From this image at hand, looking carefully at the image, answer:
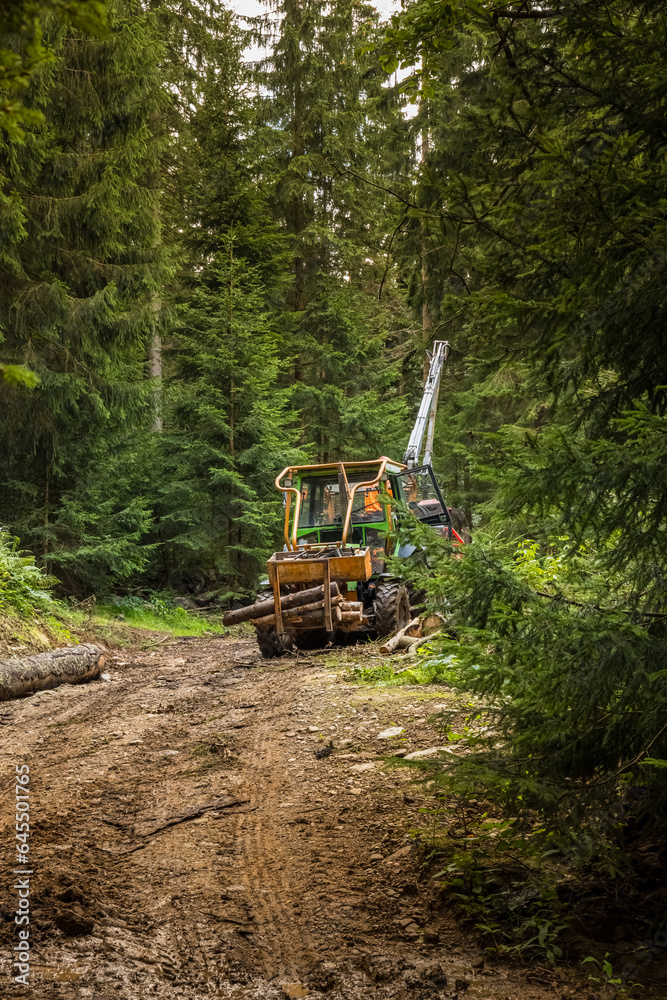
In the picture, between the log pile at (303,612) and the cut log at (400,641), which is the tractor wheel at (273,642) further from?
the cut log at (400,641)

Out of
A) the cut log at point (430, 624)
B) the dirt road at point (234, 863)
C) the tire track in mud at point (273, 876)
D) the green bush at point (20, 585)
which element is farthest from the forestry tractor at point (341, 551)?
the tire track in mud at point (273, 876)

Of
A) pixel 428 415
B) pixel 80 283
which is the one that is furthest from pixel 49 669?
pixel 428 415

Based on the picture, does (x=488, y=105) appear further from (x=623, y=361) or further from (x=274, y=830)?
(x=274, y=830)

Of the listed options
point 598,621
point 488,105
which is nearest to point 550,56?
point 488,105

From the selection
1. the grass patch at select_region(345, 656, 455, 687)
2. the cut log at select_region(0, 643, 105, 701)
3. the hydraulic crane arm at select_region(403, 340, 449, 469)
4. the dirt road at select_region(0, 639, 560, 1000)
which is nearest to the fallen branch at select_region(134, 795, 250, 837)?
the dirt road at select_region(0, 639, 560, 1000)

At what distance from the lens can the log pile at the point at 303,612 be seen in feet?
30.6

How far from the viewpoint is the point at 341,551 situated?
10117mm

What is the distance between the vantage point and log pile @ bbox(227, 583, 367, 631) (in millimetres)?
9328

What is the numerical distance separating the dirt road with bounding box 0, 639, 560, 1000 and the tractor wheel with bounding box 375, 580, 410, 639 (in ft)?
12.2

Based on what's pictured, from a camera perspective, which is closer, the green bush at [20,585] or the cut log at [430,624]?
the green bush at [20,585]

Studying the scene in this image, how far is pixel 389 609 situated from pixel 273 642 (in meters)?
1.73

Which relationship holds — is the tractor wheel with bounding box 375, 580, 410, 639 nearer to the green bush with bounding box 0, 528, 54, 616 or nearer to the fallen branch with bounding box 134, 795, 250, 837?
the green bush with bounding box 0, 528, 54, 616

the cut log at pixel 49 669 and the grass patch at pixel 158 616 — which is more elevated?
the cut log at pixel 49 669

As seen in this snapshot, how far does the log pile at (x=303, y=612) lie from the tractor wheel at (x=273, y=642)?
0.56 feet
